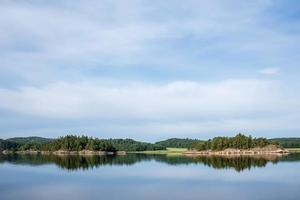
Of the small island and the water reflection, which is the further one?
the small island

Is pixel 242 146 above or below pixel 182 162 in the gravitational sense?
above

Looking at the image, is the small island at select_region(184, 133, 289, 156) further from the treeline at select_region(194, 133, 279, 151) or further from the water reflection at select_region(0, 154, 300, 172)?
the water reflection at select_region(0, 154, 300, 172)

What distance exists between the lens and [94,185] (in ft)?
164

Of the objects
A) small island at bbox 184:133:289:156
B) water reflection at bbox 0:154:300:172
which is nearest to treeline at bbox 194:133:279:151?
small island at bbox 184:133:289:156

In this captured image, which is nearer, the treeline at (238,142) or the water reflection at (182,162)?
the water reflection at (182,162)

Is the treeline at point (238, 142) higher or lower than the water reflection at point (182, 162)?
higher

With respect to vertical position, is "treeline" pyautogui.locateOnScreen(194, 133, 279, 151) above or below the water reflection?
above

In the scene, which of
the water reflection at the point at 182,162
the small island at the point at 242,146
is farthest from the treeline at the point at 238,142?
the water reflection at the point at 182,162

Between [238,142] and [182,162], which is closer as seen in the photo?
[182,162]

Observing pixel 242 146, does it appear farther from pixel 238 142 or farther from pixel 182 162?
pixel 182 162

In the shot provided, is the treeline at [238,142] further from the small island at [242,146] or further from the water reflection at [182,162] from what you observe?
the water reflection at [182,162]

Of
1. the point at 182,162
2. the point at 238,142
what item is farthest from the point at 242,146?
the point at 182,162

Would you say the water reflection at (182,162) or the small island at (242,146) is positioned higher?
Result: the small island at (242,146)

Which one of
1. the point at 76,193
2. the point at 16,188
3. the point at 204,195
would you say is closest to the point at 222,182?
the point at 204,195
